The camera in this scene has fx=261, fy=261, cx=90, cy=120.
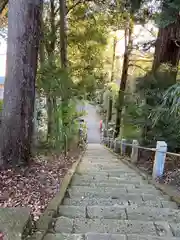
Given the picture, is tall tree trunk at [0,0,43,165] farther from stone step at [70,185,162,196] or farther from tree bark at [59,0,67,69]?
tree bark at [59,0,67,69]

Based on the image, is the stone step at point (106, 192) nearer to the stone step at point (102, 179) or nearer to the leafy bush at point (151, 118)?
the stone step at point (102, 179)

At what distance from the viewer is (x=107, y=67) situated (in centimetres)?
1995

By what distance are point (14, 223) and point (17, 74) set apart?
2.43 metres

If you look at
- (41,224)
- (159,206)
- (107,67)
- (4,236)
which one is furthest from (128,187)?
(107,67)

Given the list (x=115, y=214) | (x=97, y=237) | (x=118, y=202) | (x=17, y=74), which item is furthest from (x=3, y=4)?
(x=97, y=237)

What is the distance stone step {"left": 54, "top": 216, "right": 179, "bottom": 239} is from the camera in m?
2.21

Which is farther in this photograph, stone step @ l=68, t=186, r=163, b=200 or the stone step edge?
stone step @ l=68, t=186, r=163, b=200

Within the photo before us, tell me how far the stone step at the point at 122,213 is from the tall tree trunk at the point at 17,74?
1405 millimetres

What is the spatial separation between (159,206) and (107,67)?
17.7 metres

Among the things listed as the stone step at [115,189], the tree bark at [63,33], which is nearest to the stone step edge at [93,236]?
the stone step at [115,189]

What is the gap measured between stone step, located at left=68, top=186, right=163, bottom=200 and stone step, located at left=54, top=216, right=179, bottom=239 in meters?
0.95

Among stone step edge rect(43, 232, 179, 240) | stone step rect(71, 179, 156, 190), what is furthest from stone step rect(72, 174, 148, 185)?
stone step edge rect(43, 232, 179, 240)

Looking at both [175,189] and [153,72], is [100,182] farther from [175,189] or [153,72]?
[153,72]

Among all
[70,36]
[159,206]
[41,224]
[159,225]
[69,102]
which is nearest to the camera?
[41,224]
